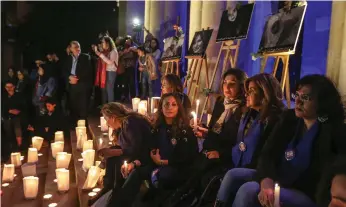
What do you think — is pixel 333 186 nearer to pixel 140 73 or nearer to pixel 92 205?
pixel 92 205

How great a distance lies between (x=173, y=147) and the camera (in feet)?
8.12

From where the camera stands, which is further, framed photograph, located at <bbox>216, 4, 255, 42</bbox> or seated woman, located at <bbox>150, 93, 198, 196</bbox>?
framed photograph, located at <bbox>216, 4, 255, 42</bbox>

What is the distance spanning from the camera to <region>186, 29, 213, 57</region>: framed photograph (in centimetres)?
433

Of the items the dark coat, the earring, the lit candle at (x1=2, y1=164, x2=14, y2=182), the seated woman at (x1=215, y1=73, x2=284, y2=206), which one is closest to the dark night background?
the lit candle at (x1=2, y1=164, x2=14, y2=182)

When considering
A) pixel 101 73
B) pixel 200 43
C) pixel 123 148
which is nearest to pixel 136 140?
pixel 123 148

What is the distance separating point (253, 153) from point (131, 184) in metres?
0.85

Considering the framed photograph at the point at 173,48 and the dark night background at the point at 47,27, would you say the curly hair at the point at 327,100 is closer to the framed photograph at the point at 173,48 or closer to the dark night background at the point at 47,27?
the framed photograph at the point at 173,48

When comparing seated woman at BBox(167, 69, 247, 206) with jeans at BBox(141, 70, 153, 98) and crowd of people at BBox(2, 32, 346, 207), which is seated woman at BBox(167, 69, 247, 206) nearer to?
crowd of people at BBox(2, 32, 346, 207)

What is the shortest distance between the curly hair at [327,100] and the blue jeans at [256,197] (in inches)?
15.4

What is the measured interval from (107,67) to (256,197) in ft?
13.2

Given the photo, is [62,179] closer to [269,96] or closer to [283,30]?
[269,96]

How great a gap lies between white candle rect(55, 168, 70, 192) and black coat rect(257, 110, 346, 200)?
1.87 meters

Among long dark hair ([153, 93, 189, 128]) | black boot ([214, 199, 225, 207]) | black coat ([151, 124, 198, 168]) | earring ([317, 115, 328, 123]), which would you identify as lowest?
black boot ([214, 199, 225, 207])

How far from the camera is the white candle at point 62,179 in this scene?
10.2 ft
